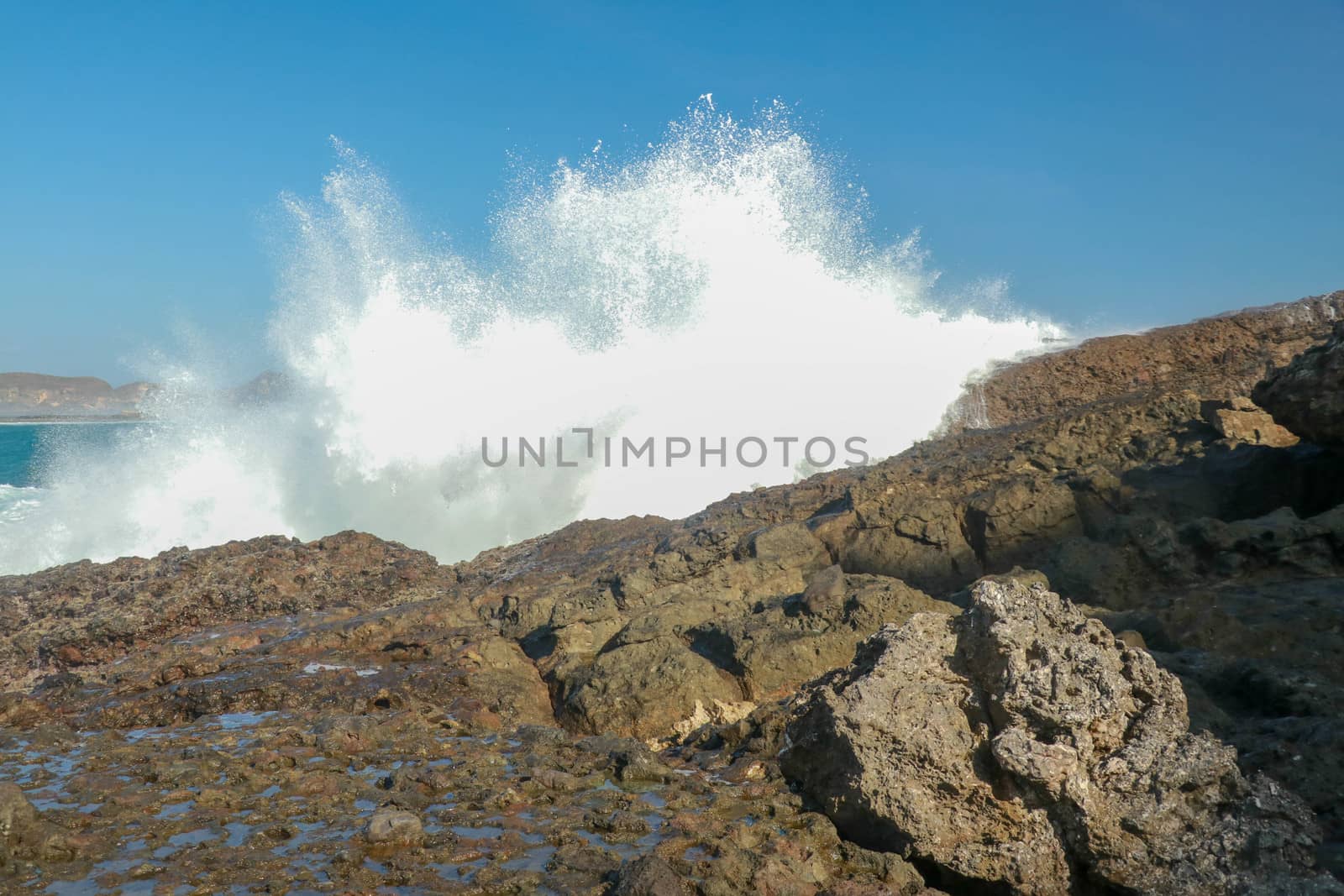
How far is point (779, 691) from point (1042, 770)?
107 inches

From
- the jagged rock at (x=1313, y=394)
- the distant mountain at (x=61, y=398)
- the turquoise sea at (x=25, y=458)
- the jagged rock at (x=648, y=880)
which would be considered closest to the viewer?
the jagged rock at (x=648, y=880)

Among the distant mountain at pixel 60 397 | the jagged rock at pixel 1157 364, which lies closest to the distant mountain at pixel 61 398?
the distant mountain at pixel 60 397

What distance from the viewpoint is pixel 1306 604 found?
18.3ft

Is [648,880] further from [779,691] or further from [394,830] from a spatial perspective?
[779,691]

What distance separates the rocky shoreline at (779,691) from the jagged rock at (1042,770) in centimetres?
1

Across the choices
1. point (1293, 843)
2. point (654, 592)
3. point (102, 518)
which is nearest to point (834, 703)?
point (1293, 843)

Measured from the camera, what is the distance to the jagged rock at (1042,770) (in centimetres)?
354

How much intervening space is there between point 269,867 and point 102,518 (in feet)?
52.7

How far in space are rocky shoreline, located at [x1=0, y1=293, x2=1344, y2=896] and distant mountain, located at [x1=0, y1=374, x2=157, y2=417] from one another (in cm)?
13178

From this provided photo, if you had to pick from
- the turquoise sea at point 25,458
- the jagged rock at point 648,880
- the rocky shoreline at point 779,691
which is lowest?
the jagged rock at point 648,880

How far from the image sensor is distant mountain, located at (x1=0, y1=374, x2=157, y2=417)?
129625 millimetres

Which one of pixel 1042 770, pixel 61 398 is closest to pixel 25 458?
pixel 1042 770

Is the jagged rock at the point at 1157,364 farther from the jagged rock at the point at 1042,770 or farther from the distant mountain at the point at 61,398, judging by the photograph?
the distant mountain at the point at 61,398

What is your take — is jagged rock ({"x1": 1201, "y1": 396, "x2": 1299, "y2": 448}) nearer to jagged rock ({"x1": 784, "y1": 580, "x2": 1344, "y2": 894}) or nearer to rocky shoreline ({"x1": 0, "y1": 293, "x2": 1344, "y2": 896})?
rocky shoreline ({"x1": 0, "y1": 293, "x2": 1344, "y2": 896})
